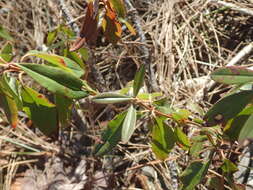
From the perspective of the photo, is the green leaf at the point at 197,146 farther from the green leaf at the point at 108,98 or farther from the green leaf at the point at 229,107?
the green leaf at the point at 108,98

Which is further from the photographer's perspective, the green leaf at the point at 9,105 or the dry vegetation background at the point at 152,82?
the dry vegetation background at the point at 152,82

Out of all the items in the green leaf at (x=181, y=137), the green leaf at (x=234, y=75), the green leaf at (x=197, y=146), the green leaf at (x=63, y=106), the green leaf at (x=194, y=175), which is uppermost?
the green leaf at (x=234, y=75)

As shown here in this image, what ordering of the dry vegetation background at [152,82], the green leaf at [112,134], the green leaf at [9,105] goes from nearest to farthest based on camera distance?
1. the green leaf at [9,105]
2. the green leaf at [112,134]
3. the dry vegetation background at [152,82]

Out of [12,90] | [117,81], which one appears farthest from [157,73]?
[12,90]

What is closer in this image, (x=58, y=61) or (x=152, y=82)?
(x=58, y=61)

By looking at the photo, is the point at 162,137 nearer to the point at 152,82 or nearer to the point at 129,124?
the point at 129,124

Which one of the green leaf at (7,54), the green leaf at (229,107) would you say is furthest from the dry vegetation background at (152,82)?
the green leaf at (229,107)

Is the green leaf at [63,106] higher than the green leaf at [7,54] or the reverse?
the reverse

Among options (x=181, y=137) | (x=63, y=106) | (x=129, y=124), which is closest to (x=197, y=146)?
(x=181, y=137)
